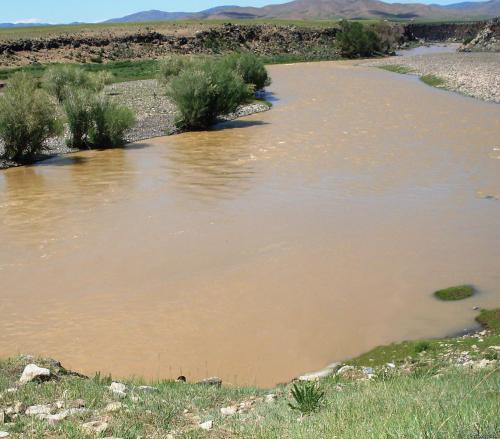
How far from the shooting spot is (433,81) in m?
42.8

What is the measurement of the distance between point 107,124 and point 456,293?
17284mm

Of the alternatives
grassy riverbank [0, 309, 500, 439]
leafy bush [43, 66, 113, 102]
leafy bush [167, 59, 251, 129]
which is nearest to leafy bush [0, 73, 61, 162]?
leafy bush [167, 59, 251, 129]

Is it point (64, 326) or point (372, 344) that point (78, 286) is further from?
point (372, 344)

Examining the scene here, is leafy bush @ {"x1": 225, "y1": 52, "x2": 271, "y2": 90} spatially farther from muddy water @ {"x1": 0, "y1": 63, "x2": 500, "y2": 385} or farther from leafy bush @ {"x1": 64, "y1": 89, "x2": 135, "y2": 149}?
leafy bush @ {"x1": 64, "y1": 89, "x2": 135, "y2": 149}

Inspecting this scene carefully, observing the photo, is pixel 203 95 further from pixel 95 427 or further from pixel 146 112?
pixel 95 427

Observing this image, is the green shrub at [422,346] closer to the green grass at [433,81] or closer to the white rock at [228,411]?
the white rock at [228,411]

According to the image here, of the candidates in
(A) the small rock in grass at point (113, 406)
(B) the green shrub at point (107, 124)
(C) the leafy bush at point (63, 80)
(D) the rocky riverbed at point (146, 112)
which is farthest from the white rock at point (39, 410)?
(C) the leafy bush at point (63, 80)

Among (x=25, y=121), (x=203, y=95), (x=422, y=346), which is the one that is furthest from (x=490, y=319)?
(x=203, y=95)

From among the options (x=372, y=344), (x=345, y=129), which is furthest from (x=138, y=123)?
(x=372, y=344)

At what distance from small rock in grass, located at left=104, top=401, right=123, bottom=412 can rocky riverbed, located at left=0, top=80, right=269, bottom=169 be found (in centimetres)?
1814

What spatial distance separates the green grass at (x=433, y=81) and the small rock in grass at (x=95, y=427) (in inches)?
1549

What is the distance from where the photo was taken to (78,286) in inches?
455

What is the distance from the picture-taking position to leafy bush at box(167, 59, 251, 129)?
2773 centimetres

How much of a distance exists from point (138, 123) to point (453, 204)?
16764 mm
